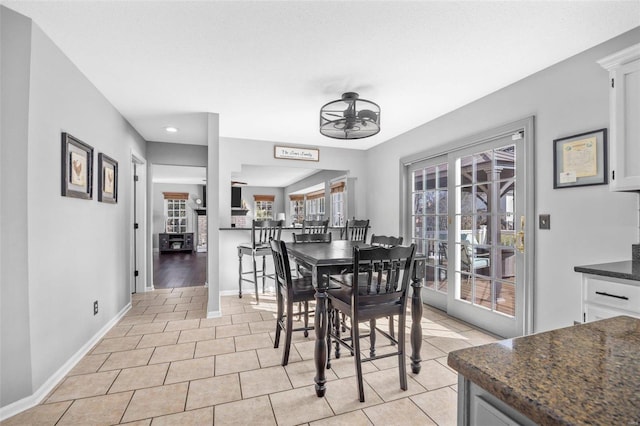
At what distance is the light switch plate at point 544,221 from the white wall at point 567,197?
0.03 meters

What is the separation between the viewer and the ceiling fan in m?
2.64

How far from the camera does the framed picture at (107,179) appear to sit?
291 centimetres

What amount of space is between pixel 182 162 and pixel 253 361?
3737 millimetres

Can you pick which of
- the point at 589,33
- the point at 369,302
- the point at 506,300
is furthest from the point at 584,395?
the point at 506,300

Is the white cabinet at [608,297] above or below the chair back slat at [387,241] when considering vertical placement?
below

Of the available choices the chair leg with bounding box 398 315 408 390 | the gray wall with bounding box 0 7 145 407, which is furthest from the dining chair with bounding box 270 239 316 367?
the gray wall with bounding box 0 7 145 407

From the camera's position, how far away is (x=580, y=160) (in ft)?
7.34

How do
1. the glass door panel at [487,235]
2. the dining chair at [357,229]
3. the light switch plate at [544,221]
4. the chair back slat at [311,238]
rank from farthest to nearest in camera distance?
the dining chair at [357,229] < the chair back slat at [311,238] < the glass door panel at [487,235] < the light switch plate at [544,221]

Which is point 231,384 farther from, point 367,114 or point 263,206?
point 263,206

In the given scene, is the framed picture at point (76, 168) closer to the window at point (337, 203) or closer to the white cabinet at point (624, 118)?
the white cabinet at point (624, 118)

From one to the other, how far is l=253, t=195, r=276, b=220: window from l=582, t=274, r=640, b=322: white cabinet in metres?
10.7

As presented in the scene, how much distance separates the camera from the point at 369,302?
1.99 meters

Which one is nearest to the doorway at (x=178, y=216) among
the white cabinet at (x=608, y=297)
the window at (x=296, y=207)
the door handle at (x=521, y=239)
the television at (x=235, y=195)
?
the television at (x=235, y=195)

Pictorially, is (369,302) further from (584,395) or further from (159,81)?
(159,81)
